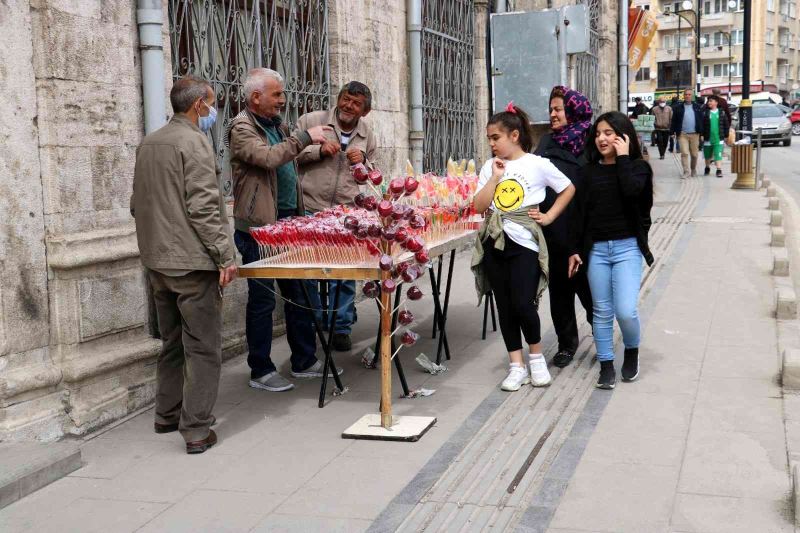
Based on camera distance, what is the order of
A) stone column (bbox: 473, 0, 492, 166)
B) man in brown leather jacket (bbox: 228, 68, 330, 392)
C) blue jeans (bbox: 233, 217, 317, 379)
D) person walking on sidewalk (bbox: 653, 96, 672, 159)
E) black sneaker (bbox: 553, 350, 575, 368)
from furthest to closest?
person walking on sidewalk (bbox: 653, 96, 672, 159) < stone column (bbox: 473, 0, 492, 166) < black sneaker (bbox: 553, 350, 575, 368) < blue jeans (bbox: 233, 217, 317, 379) < man in brown leather jacket (bbox: 228, 68, 330, 392)

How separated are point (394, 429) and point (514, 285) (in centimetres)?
127

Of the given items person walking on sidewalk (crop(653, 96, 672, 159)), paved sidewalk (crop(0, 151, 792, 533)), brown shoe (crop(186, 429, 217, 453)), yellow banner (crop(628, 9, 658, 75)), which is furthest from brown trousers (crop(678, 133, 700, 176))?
brown shoe (crop(186, 429, 217, 453))

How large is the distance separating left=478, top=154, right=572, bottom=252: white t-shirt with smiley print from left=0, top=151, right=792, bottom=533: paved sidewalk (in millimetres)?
987

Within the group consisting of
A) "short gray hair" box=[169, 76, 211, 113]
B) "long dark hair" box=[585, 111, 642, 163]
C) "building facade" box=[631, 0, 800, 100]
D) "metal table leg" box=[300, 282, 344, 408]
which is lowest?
"metal table leg" box=[300, 282, 344, 408]

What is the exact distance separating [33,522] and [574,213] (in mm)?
3596

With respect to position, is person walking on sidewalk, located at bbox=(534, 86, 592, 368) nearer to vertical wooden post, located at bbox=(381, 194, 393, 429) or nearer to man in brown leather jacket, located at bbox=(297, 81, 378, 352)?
man in brown leather jacket, located at bbox=(297, 81, 378, 352)

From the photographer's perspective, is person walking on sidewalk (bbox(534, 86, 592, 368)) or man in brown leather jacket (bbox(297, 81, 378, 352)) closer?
person walking on sidewalk (bbox(534, 86, 592, 368))

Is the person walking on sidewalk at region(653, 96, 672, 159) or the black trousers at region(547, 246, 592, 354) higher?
the person walking on sidewalk at region(653, 96, 672, 159)

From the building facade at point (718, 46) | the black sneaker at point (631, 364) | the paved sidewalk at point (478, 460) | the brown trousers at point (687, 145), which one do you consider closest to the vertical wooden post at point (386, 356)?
the paved sidewalk at point (478, 460)

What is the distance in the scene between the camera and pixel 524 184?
19.2ft

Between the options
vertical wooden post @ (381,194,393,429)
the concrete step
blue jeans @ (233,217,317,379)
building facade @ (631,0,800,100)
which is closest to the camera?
the concrete step

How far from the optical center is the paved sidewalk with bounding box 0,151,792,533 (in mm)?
4047

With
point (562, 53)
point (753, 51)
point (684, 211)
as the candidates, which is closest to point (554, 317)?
point (562, 53)

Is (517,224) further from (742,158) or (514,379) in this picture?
(742,158)
